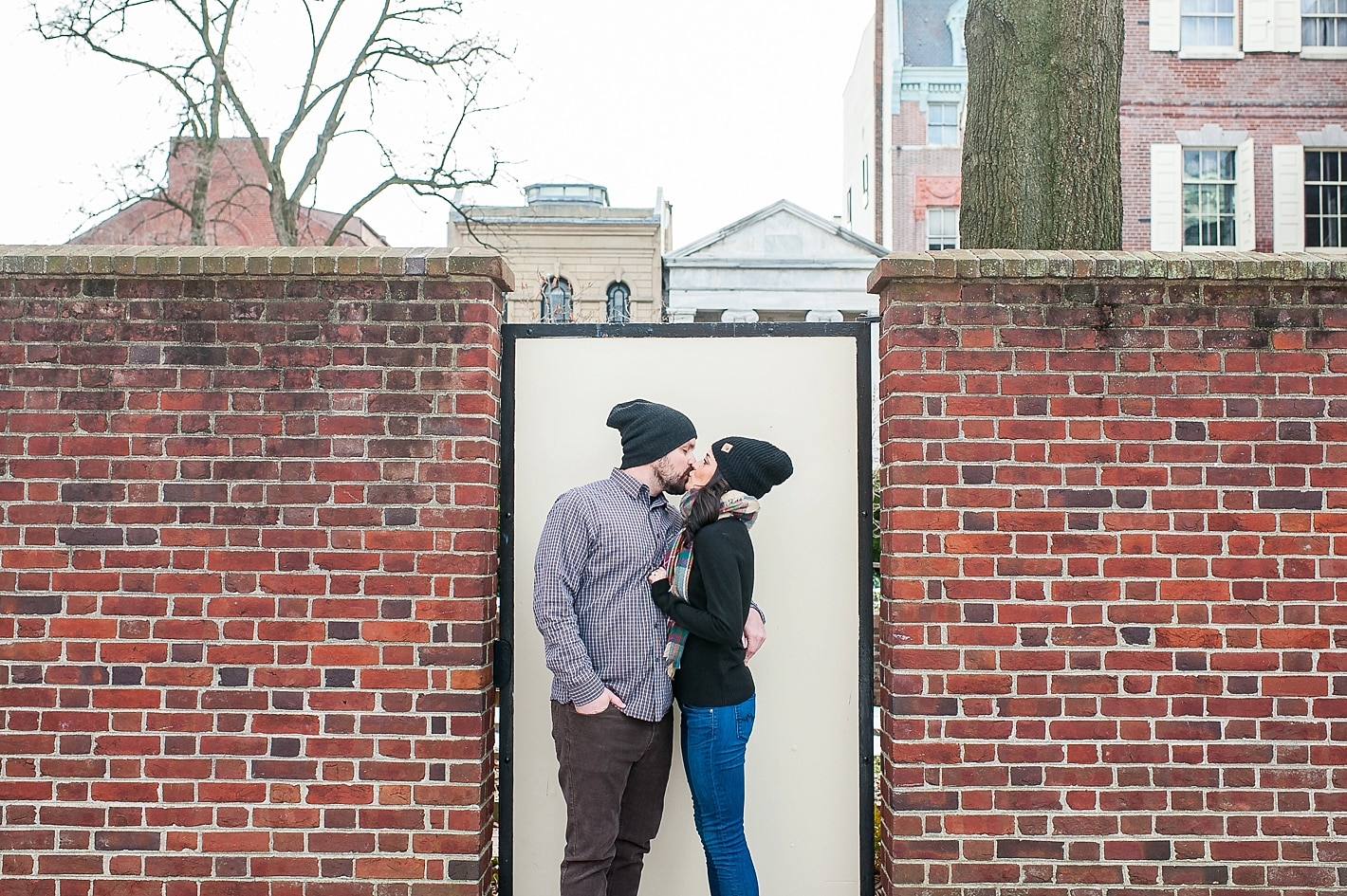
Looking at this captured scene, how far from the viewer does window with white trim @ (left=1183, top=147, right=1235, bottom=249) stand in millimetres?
19844

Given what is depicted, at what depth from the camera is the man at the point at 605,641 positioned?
3516 millimetres

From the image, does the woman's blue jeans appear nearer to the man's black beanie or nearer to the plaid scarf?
the plaid scarf

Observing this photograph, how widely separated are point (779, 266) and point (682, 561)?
21733 mm

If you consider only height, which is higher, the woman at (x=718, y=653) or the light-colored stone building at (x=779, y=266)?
the light-colored stone building at (x=779, y=266)

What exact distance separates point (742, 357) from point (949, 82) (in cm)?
2612

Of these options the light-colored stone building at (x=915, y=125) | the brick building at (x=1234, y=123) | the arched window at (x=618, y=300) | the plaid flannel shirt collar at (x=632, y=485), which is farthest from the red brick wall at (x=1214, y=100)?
the plaid flannel shirt collar at (x=632, y=485)

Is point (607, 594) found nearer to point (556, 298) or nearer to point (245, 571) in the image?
point (245, 571)

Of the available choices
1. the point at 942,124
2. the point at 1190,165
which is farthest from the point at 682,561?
the point at 942,124

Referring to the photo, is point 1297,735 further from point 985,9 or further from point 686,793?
point 985,9

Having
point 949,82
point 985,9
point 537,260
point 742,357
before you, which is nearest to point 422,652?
point 742,357

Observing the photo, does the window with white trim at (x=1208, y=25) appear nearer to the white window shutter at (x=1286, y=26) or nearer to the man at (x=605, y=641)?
the white window shutter at (x=1286, y=26)

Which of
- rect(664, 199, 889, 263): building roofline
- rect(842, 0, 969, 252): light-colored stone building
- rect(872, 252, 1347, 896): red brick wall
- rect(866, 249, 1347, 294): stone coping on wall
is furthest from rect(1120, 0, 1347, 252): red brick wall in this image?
rect(872, 252, 1347, 896): red brick wall

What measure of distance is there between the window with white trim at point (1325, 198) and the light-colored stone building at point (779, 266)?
28.1 feet

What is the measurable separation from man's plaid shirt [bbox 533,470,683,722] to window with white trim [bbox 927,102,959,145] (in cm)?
2622
